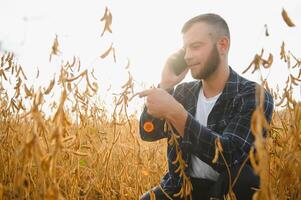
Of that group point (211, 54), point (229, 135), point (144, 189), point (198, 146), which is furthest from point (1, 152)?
point (211, 54)

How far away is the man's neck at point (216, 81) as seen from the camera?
2.14 meters

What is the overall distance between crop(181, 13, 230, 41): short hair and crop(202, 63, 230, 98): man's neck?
261 mm

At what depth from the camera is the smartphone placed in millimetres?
2156

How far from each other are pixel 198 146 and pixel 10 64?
922 mm

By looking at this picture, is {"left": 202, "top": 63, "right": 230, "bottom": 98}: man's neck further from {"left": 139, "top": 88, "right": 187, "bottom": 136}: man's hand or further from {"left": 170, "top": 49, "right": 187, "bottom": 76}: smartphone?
{"left": 139, "top": 88, "right": 187, "bottom": 136}: man's hand

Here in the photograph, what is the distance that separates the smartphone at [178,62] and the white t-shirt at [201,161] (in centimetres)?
21

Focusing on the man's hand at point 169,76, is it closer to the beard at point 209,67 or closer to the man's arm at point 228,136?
the beard at point 209,67

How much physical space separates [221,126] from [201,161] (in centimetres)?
23

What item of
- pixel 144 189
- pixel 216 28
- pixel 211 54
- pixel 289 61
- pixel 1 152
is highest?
pixel 216 28

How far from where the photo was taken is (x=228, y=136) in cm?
170

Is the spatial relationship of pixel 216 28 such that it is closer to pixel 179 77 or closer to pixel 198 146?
pixel 179 77

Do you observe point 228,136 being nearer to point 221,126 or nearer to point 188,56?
point 221,126

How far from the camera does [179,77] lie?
7.15ft

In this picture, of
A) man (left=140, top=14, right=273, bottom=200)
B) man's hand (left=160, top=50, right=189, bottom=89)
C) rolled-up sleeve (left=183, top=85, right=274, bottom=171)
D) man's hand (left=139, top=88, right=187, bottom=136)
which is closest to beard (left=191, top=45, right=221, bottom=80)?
man (left=140, top=14, right=273, bottom=200)
